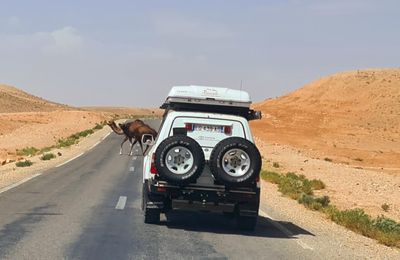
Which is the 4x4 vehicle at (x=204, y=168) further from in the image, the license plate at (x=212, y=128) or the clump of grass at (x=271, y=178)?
the clump of grass at (x=271, y=178)

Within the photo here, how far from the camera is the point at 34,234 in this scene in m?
10.7

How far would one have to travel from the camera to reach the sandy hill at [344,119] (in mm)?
62881

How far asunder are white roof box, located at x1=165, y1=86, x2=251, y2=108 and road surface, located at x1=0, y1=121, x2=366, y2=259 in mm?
2517

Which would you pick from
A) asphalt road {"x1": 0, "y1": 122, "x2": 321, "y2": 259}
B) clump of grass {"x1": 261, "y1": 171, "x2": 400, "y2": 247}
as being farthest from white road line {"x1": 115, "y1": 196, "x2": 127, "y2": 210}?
clump of grass {"x1": 261, "y1": 171, "x2": 400, "y2": 247}

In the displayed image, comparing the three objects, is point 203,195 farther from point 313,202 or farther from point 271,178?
point 271,178

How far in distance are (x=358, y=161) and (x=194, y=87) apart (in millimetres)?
41573

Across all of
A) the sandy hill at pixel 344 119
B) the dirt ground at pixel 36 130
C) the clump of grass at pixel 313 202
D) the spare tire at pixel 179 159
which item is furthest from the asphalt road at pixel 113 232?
the sandy hill at pixel 344 119

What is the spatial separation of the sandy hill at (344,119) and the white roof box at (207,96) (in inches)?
1490

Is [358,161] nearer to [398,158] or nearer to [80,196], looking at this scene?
[398,158]

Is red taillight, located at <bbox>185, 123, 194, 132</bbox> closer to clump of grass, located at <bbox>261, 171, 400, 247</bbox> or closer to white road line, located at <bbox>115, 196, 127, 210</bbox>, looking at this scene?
white road line, located at <bbox>115, 196, 127, 210</bbox>

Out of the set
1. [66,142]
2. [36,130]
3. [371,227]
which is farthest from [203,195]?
[36,130]

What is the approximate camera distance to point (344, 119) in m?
97.9

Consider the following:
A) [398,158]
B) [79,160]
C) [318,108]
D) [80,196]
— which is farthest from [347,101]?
[80,196]

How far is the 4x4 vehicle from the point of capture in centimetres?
1151
